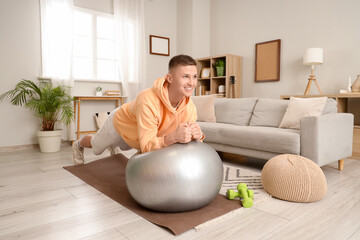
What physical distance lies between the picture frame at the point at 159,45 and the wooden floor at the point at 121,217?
362cm

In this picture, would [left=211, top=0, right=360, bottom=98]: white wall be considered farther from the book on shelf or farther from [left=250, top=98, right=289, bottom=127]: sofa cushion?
the book on shelf

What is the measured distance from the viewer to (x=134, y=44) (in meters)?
4.91

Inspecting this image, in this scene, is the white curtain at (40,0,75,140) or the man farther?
the white curtain at (40,0,75,140)

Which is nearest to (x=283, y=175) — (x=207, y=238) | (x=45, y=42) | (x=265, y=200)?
(x=265, y=200)

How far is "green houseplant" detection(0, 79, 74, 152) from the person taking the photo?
3566 millimetres

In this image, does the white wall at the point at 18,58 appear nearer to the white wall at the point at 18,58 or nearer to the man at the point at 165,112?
the white wall at the point at 18,58

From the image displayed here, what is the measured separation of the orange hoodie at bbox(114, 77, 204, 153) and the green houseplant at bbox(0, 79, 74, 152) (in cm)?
192

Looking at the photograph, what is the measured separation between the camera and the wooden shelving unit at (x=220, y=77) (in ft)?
16.0

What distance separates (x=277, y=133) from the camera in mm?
2441

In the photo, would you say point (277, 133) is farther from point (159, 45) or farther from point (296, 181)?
point (159, 45)

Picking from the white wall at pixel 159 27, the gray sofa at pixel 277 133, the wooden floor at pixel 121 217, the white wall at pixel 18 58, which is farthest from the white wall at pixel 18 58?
the gray sofa at pixel 277 133

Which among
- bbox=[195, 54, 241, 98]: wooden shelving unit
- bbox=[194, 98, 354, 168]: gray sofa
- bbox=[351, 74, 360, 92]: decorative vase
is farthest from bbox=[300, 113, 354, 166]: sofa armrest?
bbox=[195, 54, 241, 98]: wooden shelving unit

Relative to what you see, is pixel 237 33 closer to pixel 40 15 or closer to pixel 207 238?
pixel 40 15

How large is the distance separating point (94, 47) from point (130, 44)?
2.12 feet
